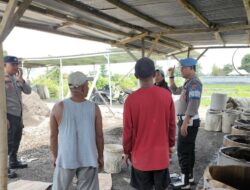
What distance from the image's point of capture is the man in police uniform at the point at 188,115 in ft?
12.8

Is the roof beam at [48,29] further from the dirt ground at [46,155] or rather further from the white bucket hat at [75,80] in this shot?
the dirt ground at [46,155]

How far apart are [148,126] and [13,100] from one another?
287 cm

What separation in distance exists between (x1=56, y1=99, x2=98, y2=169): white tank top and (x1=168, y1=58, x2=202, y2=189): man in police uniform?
5.16 ft

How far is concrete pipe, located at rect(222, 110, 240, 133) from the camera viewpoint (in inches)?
335

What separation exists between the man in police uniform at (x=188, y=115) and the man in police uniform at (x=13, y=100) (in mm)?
2484

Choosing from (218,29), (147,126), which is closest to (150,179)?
(147,126)

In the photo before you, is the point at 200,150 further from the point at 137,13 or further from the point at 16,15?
the point at 16,15

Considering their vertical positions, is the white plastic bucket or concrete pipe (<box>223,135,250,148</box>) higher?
concrete pipe (<box>223,135,250,148</box>)

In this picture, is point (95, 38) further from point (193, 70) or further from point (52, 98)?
point (52, 98)

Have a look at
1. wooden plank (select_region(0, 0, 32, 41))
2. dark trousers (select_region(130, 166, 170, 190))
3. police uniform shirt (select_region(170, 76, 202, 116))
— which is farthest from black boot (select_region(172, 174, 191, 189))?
wooden plank (select_region(0, 0, 32, 41))

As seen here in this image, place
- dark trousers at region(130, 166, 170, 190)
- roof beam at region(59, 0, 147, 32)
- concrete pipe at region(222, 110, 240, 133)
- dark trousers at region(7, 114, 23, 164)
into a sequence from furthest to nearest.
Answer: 1. concrete pipe at region(222, 110, 240, 133)
2. dark trousers at region(7, 114, 23, 164)
3. roof beam at region(59, 0, 147, 32)
4. dark trousers at region(130, 166, 170, 190)

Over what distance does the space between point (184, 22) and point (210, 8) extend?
1063 mm

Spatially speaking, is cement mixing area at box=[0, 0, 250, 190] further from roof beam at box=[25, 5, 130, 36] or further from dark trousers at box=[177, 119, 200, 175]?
dark trousers at box=[177, 119, 200, 175]

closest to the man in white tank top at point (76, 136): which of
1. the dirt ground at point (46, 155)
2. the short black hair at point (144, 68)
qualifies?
the short black hair at point (144, 68)
